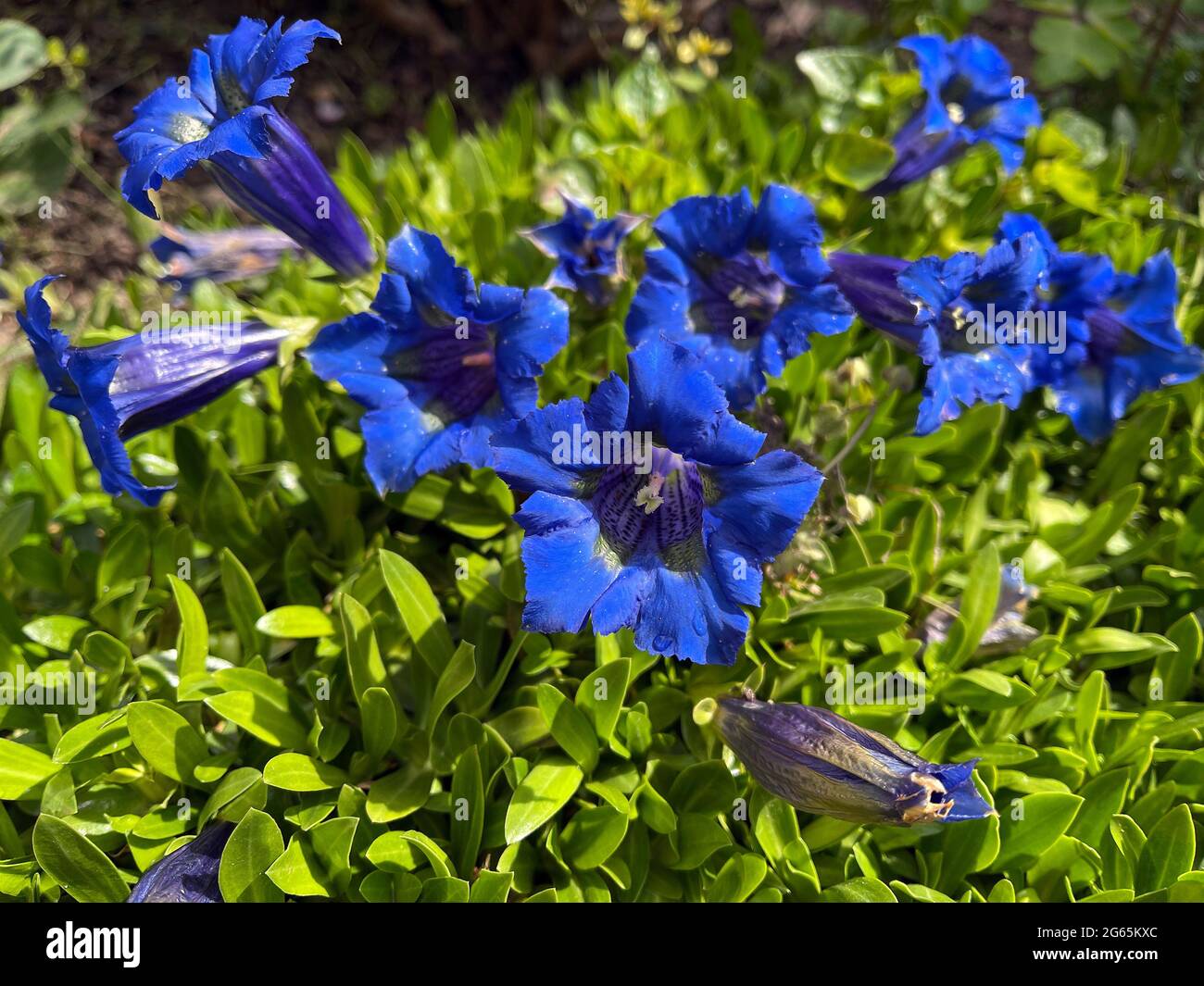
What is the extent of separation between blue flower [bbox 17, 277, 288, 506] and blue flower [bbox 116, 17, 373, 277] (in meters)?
0.22

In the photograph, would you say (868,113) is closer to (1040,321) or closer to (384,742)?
(1040,321)

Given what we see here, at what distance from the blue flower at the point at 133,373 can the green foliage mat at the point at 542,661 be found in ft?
0.32

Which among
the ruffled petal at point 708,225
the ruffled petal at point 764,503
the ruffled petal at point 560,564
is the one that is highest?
the ruffled petal at point 708,225

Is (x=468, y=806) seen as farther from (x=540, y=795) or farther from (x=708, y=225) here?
(x=708, y=225)

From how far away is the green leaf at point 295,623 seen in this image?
1911 mm

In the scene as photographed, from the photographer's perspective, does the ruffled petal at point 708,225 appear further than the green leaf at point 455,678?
Yes

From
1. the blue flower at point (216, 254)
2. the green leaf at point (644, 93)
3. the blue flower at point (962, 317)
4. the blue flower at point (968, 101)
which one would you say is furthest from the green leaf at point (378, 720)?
the green leaf at point (644, 93)

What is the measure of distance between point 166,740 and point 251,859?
10.9 inches

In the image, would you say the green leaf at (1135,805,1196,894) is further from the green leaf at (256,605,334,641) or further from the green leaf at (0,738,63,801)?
the green leaf at (0,738,63,801)

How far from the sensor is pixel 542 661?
6.09 feet

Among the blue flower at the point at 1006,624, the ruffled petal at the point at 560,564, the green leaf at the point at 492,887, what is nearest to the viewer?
the ruffled petal at the point at 560,564

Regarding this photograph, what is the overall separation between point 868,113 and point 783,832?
1958 millimetres

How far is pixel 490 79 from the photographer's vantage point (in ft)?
13.6

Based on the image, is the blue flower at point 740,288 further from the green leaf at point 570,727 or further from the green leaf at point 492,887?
the green leaf at point 492,887
